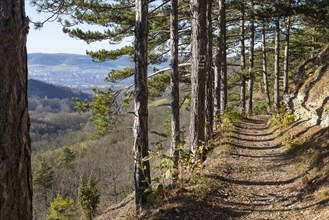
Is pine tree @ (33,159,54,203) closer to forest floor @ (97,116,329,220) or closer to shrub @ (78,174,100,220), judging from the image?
shrub @ (78,174,100,220)

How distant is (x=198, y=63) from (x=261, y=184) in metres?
3.01

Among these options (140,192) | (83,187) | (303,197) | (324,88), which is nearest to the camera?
(303,197)

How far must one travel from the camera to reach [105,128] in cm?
1288

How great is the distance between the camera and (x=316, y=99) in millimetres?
10445

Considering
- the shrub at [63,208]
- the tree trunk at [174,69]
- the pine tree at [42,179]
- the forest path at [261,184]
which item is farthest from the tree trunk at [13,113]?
the pine tree at [42,179]

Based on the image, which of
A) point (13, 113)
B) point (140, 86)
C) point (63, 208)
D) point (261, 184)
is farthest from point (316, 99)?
point (63, 208)

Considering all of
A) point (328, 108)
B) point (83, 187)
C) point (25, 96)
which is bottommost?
point (83, 187)

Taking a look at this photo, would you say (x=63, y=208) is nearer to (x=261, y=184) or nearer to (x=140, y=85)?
(x=140, y=85)

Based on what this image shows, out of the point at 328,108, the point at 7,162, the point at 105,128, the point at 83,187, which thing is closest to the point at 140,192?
the point at 7,162

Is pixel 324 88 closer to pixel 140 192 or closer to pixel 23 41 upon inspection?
pixel 140 192

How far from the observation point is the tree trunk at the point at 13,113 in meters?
2.70

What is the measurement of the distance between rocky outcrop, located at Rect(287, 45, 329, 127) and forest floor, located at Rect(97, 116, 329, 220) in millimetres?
500

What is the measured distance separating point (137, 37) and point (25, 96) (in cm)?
366

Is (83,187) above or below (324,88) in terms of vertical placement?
below
